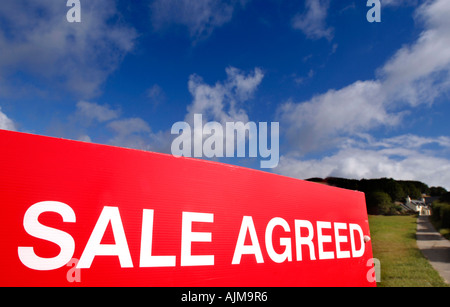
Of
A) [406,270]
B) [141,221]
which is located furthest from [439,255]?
[141,221]

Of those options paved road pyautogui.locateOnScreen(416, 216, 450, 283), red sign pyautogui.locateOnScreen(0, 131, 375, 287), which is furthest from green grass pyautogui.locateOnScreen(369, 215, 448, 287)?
red sign pyautogui.locateOnScreen(0, 131, 375, 287)

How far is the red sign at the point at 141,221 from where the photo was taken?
9.84 ft

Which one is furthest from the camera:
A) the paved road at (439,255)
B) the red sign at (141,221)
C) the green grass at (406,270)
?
the paved road at (439,255)

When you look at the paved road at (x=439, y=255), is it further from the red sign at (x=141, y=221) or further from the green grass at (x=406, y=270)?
the red sign at (x=141, y=221)

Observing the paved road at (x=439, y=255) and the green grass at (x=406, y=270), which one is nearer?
the green grass at (x=406, y=270)

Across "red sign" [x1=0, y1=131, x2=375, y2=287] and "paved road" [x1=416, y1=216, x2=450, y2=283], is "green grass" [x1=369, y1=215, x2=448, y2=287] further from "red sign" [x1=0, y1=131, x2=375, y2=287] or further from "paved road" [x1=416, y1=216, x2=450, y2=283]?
"red sign" [x1=0, y1=131, x2=375, y2=287]

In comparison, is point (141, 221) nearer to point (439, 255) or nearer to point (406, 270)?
point (406, 270)

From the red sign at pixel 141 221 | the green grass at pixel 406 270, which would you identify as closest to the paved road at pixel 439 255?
the green grass at pixel 406 270
